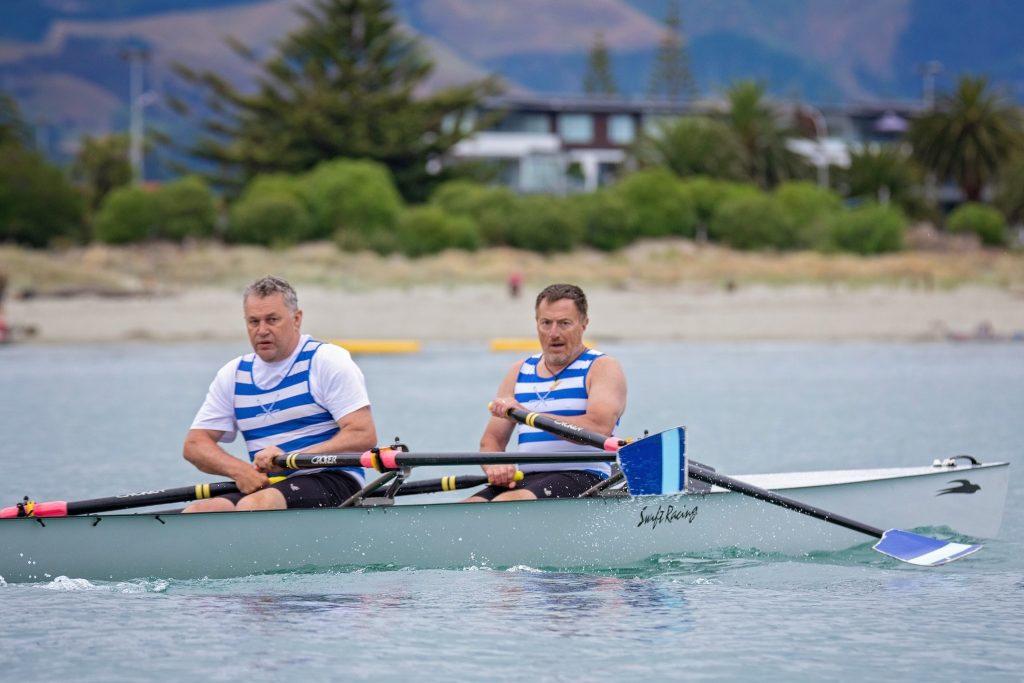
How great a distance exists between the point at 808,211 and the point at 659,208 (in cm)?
532

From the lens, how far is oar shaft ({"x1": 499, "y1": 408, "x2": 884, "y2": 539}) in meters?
8.55

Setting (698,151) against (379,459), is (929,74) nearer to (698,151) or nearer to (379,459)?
(698,151)

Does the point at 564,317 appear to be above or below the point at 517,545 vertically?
above

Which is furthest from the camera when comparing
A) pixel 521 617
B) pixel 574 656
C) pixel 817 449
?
pixel 817 449

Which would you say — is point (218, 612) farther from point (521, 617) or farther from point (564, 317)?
point (564, 317)

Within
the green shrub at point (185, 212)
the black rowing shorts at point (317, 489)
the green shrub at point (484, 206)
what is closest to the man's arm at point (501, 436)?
the black rowing shorts at point (317, 489)

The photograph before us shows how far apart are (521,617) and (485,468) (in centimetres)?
92

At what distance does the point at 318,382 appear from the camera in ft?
27.7

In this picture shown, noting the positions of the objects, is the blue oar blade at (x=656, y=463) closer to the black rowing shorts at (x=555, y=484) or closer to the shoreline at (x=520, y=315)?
the black rowing shorts at (x=555, y=484)

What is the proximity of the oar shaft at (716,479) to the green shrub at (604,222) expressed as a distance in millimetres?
36480

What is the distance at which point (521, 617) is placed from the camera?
27.5 ft

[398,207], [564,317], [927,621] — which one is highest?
[398,207]

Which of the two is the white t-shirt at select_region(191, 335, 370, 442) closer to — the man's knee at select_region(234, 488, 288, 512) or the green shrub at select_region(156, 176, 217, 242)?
the man's knee at select_region(234, 488, 288, 512)

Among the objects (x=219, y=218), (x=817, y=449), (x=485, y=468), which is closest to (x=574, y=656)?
(x=485, y=468)
